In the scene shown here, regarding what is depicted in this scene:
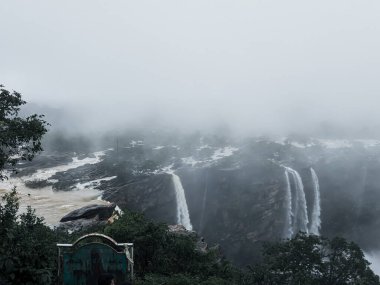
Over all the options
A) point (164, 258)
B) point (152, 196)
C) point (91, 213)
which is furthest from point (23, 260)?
point (152, 196)

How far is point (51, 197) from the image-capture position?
204 ft

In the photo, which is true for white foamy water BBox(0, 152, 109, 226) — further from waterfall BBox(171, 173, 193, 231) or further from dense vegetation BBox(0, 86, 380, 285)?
dense vegetation BBox(0, 86, 380, 285)

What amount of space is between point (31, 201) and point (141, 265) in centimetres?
3793

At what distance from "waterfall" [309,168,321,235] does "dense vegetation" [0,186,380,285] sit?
3541 centimetres

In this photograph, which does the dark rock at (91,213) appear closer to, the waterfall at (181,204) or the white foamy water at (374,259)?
the waterfall at (181,204)

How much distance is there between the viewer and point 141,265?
25359 millimetres

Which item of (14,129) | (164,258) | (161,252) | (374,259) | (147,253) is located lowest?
(374,259)

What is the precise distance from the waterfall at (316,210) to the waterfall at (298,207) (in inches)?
48.1

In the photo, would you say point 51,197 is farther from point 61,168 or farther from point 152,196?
point 61,168

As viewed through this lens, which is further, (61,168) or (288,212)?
(61,168)

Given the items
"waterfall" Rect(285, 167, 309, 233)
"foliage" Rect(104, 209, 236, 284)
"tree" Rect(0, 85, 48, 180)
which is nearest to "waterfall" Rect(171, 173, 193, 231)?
"waterfall" Rect(285, 167, 309, 233)

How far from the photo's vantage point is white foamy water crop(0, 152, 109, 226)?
51.1 m

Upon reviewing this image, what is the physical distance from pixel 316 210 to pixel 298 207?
4.54 m

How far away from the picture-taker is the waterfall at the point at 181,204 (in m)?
71.0
